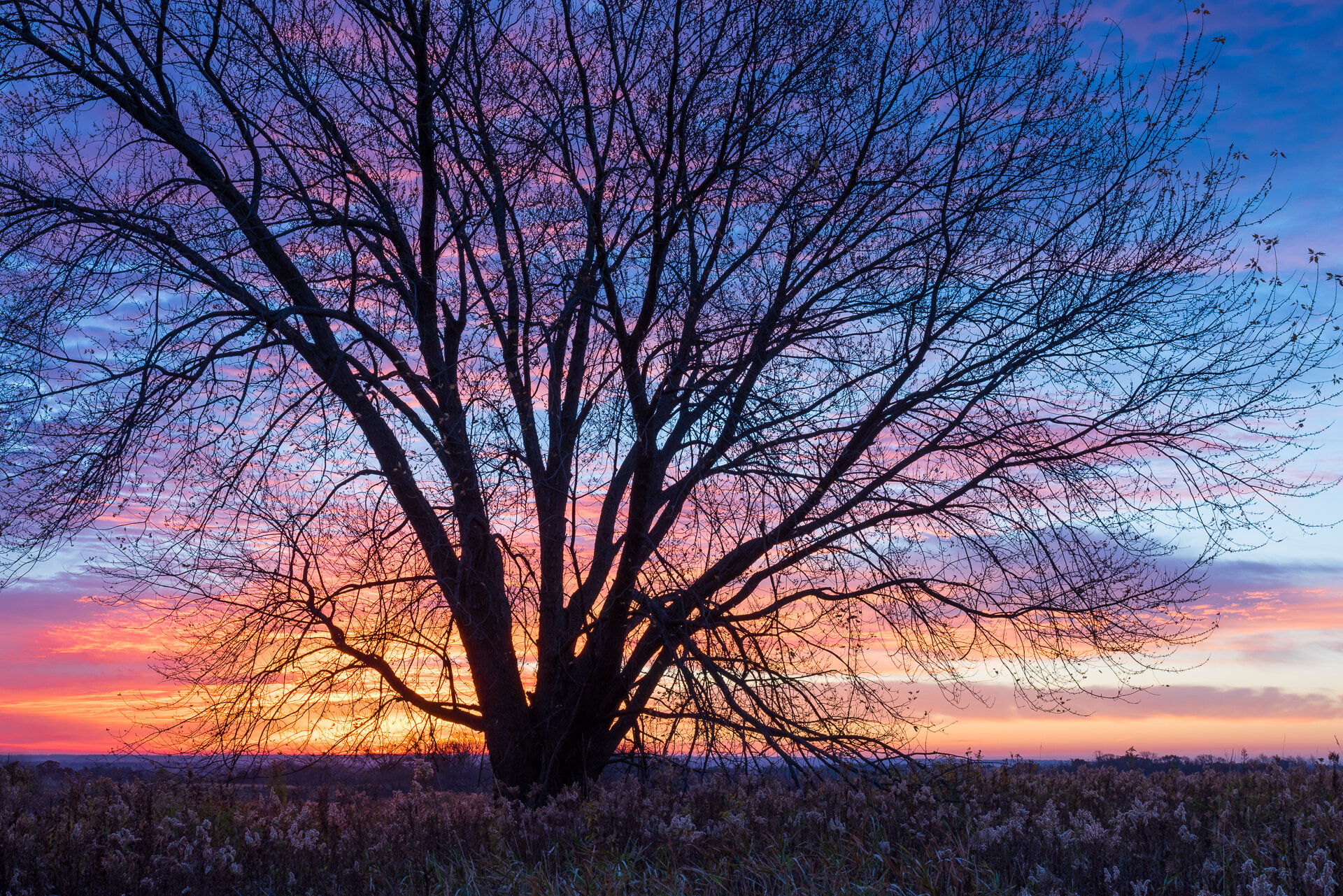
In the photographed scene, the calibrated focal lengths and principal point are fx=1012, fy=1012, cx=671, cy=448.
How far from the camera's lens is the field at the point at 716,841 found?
5.21 m

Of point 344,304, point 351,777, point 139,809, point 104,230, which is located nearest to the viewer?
point 139,809

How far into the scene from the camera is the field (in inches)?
205

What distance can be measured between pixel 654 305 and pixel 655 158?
1.27 metres

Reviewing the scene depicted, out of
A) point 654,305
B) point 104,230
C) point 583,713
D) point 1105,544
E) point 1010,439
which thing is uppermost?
point 104,230

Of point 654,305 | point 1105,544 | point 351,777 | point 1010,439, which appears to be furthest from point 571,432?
point 351,777

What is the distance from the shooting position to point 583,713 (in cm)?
1015

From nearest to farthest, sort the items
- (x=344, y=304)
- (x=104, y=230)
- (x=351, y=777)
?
(x=104, y=230) → (x=344, y=304) → (x=351, y=777)

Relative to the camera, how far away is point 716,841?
20.1ft

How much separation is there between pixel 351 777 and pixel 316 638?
3870mm

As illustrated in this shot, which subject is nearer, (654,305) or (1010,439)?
(654,305)

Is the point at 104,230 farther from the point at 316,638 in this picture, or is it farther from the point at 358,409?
the point at 316,638

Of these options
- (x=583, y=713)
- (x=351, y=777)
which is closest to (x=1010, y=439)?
(x=583, y=713)

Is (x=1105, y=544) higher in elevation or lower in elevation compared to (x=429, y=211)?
lower

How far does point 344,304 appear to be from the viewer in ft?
32.8
